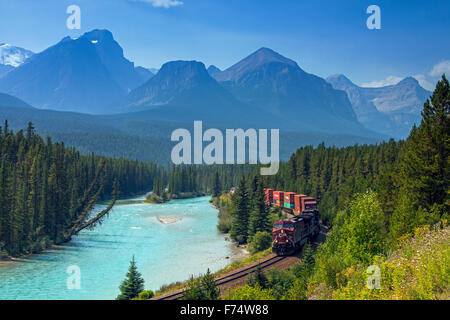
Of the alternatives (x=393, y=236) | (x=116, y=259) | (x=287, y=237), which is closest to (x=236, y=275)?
(x=287, y=237)

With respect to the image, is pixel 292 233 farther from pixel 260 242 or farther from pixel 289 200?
pixel 289 200

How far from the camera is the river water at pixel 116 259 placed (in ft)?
132

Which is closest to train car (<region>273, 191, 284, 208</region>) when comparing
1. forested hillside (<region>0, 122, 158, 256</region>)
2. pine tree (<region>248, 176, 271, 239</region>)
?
pine tree (<region>248, 176, 271, 239</region>)

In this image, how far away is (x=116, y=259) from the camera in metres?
52.7

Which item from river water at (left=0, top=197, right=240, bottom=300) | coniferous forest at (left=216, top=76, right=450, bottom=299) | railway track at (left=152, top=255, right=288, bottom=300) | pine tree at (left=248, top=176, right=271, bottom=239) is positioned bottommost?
river water at (left=0, top=197, right=240, bottom=300)

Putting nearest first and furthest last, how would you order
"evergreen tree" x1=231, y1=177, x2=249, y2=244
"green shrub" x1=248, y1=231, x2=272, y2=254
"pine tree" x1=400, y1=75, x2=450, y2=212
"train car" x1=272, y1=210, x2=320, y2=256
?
1. "pine tree" x1=400, y1=75, x2=450, y2=212
2. "train car" x1=272, y1=210, x2=320, y2=256
3. "green shrub" x1=248, y1=231, x2=272, y2=254
4. "evergreen tree" x1=231, y1=177, x2=249, y2=244

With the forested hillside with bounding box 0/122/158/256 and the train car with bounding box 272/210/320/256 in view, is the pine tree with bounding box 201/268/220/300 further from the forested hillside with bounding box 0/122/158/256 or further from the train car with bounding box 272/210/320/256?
the forested hillside with bounding box 0/122/158/256

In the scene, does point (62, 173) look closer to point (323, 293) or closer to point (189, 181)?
point (323, 293)

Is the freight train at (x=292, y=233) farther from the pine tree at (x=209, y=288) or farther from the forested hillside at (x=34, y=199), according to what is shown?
the forested hillside at (x=34, y=199)

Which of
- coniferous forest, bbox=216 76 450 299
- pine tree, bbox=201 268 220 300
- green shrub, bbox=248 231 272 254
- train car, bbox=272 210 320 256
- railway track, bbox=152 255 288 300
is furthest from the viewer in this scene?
green shrub, bbox=248 231 272 254

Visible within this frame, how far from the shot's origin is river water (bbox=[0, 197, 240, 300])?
4028 centimetres

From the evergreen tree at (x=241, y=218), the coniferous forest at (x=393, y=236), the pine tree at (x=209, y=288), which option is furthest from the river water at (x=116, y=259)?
the pine tree at (x=209, y=288)
